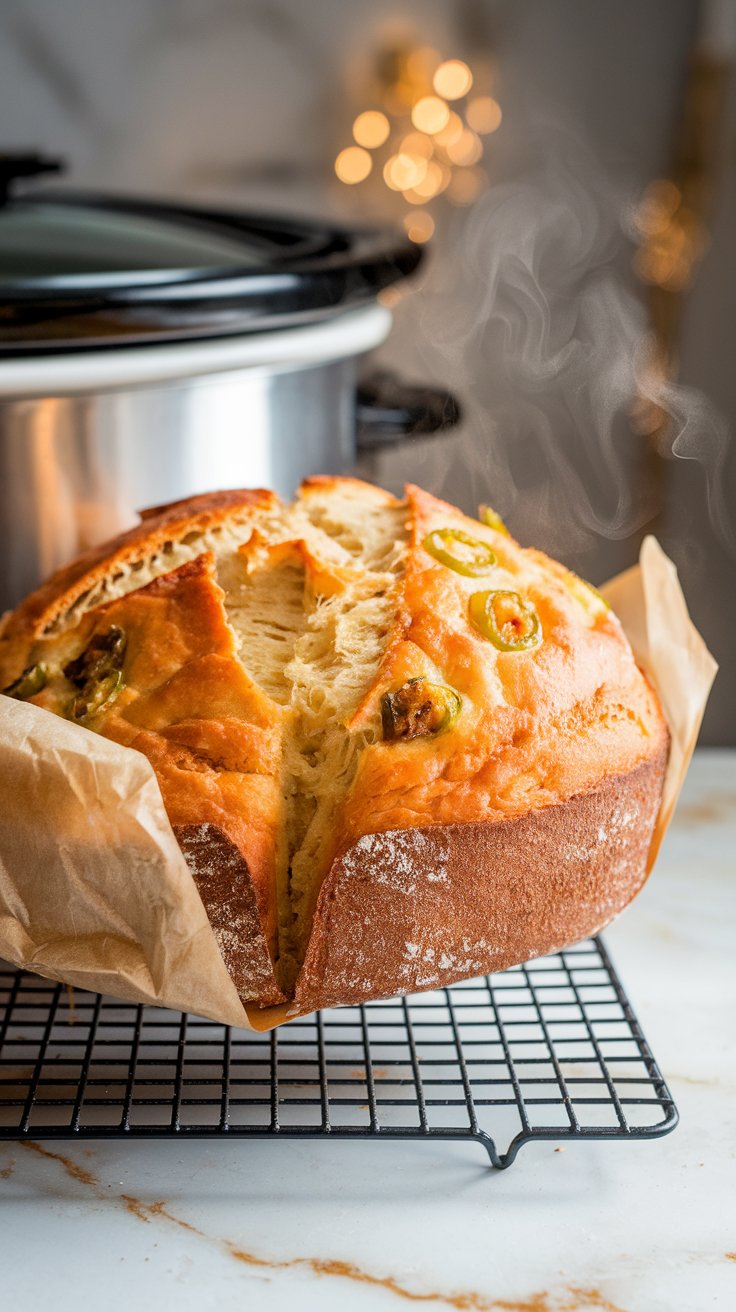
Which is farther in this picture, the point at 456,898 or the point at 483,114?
the point at 483,114

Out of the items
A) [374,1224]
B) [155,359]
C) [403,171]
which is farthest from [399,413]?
[374,1224]

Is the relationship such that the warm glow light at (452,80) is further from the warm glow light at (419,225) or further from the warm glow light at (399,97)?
the warm glow light at (419,225)

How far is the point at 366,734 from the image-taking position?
0.99 m

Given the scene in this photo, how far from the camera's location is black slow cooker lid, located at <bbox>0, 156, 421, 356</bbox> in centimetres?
122

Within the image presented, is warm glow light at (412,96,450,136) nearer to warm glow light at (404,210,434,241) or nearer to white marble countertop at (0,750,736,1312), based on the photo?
warm glow light at (404,210,434,241)

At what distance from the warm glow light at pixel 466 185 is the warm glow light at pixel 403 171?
55 mm

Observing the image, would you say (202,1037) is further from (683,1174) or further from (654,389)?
(654,389)

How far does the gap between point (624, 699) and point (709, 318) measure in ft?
4.61

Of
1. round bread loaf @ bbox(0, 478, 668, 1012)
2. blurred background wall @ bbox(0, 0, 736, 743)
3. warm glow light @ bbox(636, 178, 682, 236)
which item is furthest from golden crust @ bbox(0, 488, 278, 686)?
warm glow light @ bbox(636, 178, 682, 236)

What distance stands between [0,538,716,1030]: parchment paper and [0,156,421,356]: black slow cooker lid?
1.42 ft

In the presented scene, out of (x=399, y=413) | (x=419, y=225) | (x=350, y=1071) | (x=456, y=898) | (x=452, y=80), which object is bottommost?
(x=350, y=1071)

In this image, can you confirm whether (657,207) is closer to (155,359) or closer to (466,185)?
(466,185)

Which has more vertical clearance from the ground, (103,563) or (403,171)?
(403,171)

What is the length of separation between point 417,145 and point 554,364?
43 centimetres
